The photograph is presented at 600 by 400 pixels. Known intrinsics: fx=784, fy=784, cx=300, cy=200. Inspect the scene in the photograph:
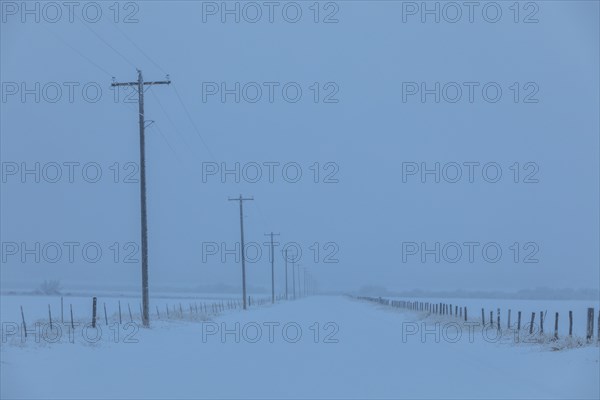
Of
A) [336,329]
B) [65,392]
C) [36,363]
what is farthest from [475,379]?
[336,329]

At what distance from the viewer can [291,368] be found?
52.6 feet

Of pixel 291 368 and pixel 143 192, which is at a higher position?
pixel 143 192

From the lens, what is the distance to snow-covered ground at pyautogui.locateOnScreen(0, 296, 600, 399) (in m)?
12.8

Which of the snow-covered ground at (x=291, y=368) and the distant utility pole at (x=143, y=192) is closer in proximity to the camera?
the snow-covered ground at (x=291, y=368)

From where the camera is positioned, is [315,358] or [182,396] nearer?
[182,396]

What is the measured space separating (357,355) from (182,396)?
760cm

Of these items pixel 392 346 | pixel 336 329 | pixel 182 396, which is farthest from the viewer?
pixel 336 329

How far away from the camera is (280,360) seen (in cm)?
1764

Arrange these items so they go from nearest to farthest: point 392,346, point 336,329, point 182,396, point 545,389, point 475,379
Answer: point 182,396 < point 545,389 < point 475,379 < point 392,346 < point 336,329

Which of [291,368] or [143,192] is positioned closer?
[291,368]

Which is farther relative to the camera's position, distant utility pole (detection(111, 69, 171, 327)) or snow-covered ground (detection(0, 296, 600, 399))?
distant utility pole (detection(111, 69, 171, 327))

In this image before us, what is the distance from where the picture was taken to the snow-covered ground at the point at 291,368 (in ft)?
42.1

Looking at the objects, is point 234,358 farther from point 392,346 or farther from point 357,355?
point 392,346

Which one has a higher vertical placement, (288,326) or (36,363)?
(36,363)
